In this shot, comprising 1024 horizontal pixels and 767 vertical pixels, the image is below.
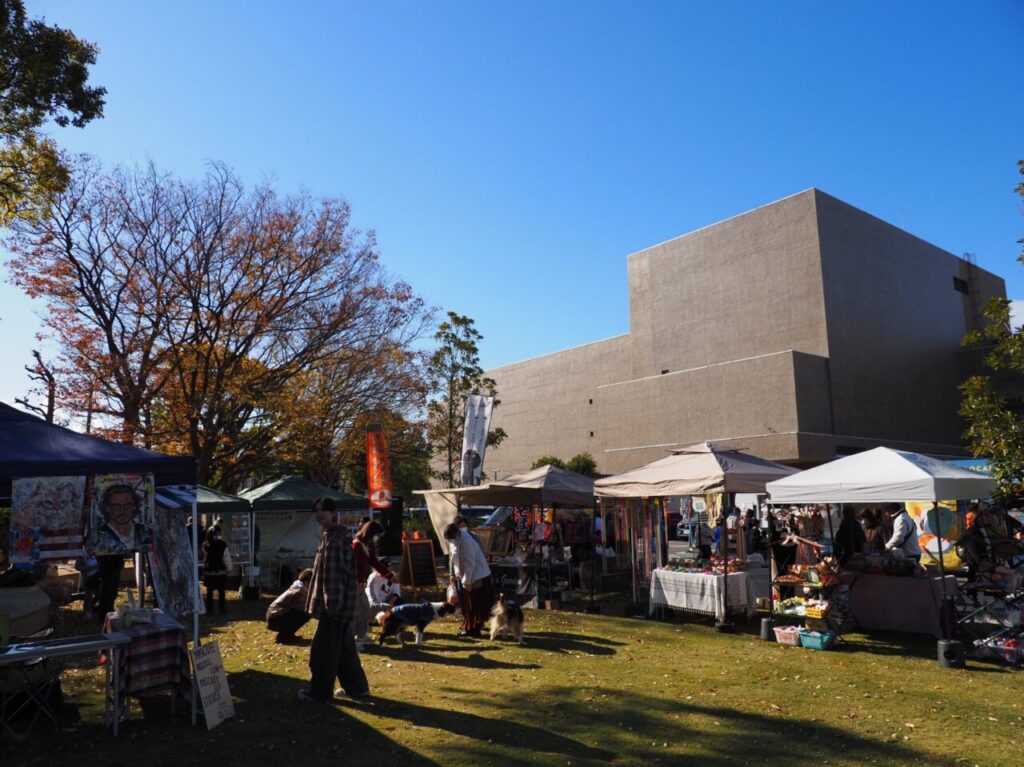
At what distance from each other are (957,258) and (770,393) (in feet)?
69.7

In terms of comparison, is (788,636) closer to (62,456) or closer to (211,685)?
(211,685)

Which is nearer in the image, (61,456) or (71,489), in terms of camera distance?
(61,456)

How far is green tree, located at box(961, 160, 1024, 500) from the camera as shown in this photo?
345 inches

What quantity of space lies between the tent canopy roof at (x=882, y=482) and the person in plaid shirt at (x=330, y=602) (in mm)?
5862

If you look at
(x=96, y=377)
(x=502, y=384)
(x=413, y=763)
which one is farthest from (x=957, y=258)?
(x=413, y=763)

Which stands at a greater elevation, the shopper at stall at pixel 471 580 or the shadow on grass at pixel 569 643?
the shopper at stall at pixel 471 580

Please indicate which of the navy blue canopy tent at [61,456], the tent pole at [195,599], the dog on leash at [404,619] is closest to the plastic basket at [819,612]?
the dog on leash at [404,619]

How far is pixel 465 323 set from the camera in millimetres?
29453

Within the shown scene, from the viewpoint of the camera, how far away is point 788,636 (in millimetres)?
9320

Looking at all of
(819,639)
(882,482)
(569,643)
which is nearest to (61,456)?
(569,643)

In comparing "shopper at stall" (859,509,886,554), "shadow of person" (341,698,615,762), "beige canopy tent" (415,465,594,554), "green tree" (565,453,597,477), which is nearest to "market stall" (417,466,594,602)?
"beige canopy tent" (415,465,594,554)

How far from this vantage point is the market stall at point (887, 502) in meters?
8.81

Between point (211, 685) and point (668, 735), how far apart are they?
3.70 meters

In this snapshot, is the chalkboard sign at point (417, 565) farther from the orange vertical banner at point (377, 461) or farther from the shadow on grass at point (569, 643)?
the shadow on grass at point (569, 643)
